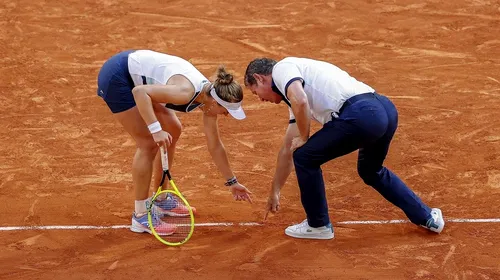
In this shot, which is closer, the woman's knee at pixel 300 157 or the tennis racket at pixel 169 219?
the woman's knee at pixel 300 157

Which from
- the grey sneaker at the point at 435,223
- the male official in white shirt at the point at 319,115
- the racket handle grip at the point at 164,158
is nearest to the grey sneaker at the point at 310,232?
the male official in white shirt at the point at 319,115

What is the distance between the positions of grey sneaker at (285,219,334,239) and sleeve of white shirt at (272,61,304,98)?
1.48 m

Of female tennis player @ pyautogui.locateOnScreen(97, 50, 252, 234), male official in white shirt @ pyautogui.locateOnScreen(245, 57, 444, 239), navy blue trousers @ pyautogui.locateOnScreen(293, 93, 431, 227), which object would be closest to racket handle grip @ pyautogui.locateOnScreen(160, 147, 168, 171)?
female tennis player @ pyautogui.locateOnScreen(97, 50, 252, 234)

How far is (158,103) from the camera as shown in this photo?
27.7 ft

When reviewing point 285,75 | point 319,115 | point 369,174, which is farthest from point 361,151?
point 285,75

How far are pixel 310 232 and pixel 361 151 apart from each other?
934mm

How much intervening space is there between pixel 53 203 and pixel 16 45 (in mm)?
4976

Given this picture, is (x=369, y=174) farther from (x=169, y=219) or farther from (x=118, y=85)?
(x=118, y=85)

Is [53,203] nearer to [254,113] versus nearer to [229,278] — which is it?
[229,278]

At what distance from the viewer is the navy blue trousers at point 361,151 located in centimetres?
790

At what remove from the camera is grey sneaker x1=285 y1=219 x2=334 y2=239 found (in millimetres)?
8562

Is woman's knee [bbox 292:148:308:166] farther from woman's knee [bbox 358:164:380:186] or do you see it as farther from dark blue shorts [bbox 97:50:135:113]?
dark blue shorts [bbox 97:50:135:113]

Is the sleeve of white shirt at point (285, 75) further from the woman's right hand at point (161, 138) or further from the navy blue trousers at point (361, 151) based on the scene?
the woman's right hand at point (161, 138)

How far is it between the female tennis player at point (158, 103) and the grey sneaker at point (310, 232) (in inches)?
21.8
